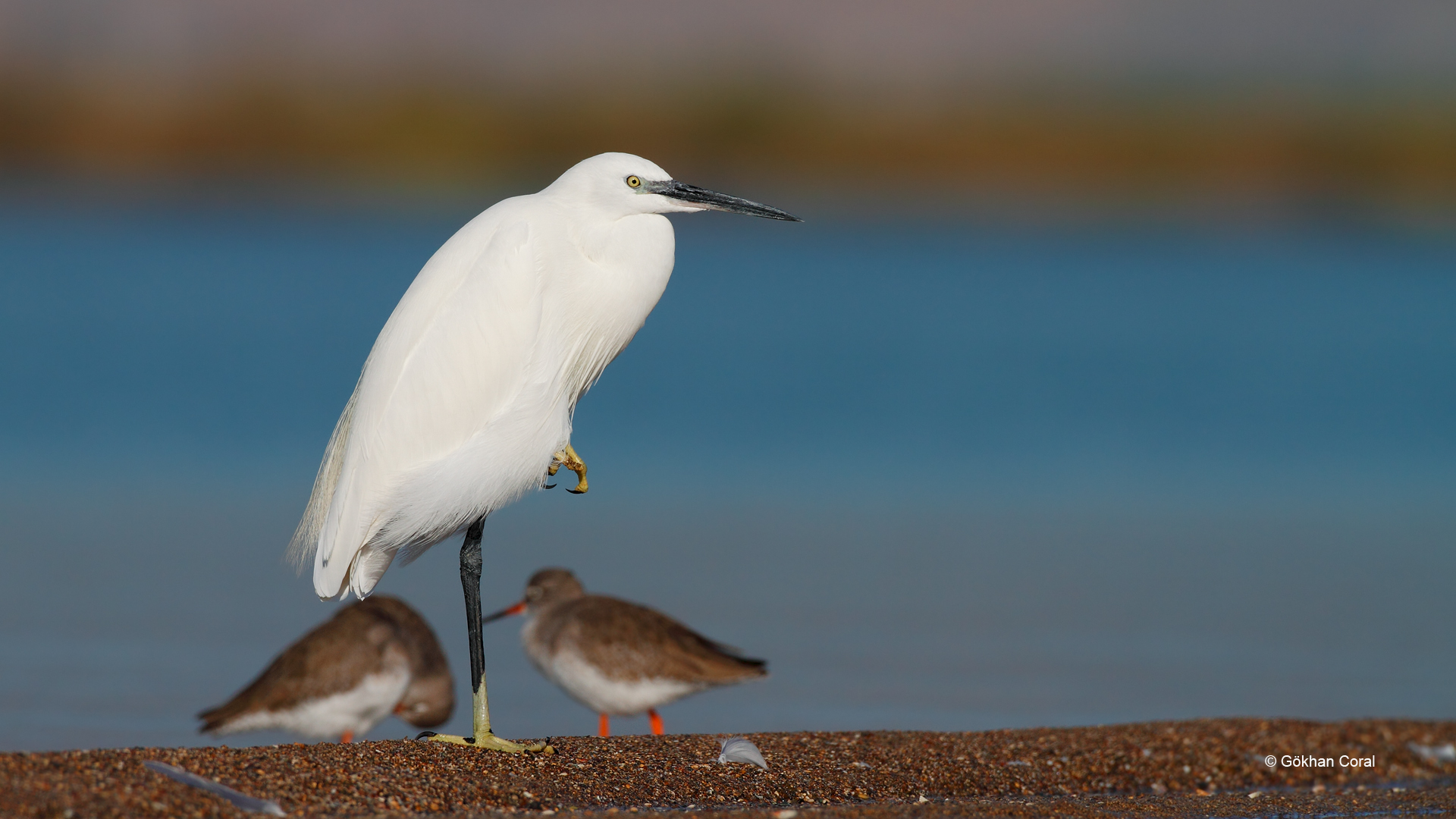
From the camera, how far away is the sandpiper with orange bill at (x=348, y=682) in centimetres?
736

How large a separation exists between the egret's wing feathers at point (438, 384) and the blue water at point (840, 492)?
6.34ft

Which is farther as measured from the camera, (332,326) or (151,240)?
(151,240)

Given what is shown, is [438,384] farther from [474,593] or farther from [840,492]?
[840,492]

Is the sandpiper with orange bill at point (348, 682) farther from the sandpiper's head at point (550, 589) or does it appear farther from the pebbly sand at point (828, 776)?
the pebbly sand at point (828, 776)

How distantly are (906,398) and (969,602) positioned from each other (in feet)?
34.7

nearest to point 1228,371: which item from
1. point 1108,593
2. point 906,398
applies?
point 906,398

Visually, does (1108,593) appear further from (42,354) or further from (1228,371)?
(42,354)

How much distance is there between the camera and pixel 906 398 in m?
20.6

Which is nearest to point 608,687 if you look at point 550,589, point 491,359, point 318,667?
point 550,589

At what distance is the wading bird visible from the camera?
24.9ft

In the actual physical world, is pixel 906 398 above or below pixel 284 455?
above

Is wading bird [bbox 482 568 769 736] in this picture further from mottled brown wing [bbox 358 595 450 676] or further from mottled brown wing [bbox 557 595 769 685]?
mottled brown wing [bbox 358 595 450 676]

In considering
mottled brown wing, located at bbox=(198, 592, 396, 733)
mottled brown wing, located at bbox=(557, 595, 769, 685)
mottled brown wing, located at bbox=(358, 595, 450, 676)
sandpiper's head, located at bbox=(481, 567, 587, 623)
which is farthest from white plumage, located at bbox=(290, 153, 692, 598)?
sandpiper's head, located at bbox=(481, 567, 587, 623)

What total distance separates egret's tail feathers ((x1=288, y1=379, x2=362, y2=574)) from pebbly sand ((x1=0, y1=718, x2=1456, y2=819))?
1.23 m
